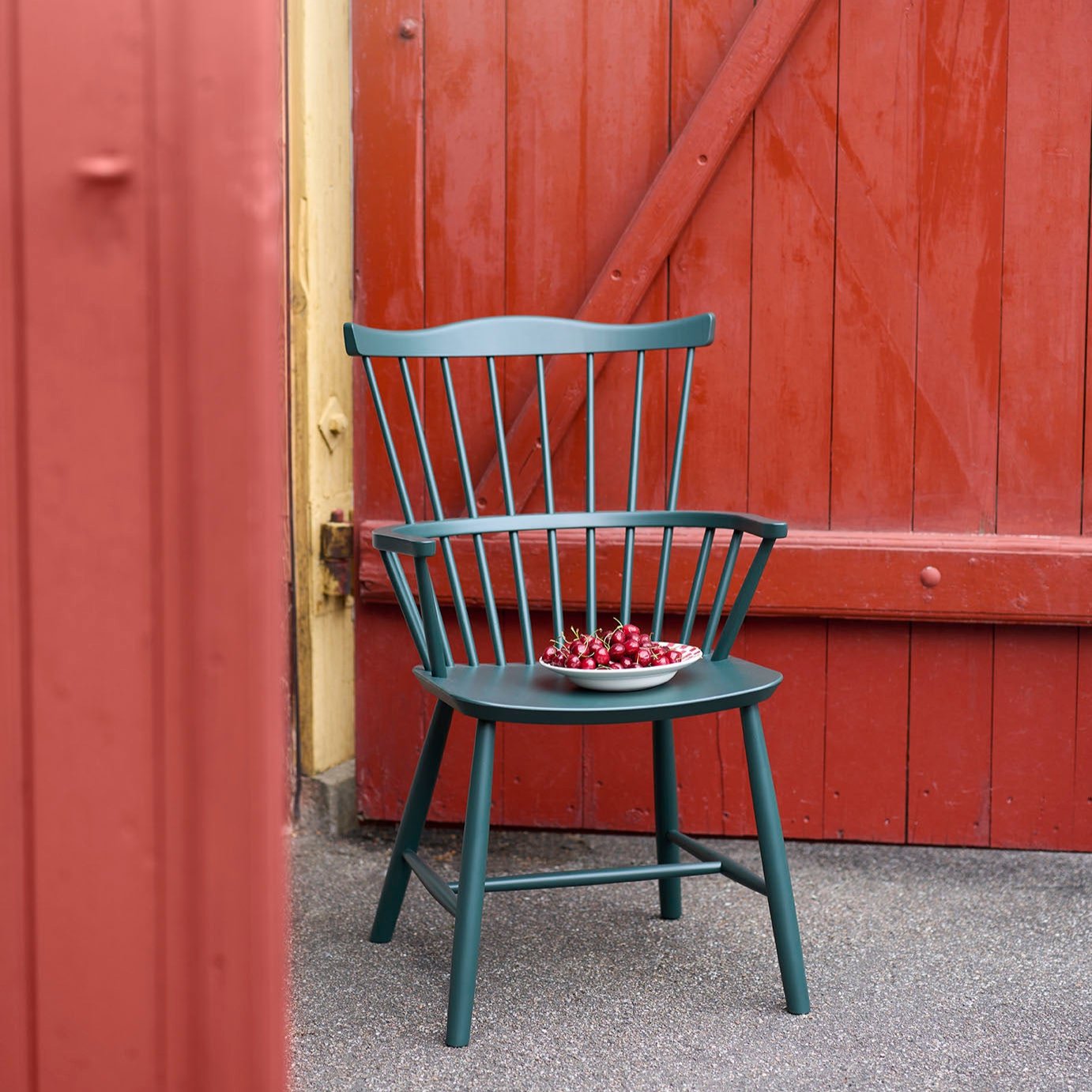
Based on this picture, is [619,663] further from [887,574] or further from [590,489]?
[887,574]

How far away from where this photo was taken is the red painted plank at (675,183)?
215cm

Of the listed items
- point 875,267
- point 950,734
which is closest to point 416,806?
point 950,734

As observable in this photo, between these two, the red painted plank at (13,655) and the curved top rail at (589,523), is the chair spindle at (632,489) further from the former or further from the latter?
the red painted plank at (13,655)

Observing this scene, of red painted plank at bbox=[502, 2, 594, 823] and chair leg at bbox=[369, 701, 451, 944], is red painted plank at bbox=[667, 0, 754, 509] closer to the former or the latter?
red painted plank at bbox=[502, 2, 594, 823]

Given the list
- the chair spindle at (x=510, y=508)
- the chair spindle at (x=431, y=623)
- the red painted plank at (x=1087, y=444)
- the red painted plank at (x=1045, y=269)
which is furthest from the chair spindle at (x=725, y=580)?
the red painted plank at (x=1087, y=444)

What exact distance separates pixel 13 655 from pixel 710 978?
1.37 m

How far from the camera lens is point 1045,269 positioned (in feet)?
7.14

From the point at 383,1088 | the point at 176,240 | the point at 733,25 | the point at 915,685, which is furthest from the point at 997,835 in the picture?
the point at 176,240

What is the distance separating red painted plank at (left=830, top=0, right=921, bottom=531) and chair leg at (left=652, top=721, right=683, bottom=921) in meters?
0.59

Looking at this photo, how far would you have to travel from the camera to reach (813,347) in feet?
7.32

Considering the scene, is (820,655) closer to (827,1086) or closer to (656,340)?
(656,340)

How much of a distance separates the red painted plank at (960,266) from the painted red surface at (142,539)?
178cm

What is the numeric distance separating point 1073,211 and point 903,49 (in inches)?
16.7

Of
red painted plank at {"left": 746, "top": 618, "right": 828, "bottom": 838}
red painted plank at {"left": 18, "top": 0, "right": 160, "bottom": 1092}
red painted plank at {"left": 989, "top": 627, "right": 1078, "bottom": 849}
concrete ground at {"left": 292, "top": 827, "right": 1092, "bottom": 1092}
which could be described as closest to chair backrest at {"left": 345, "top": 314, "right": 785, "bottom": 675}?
red painted plank at {"left": 746, "top": 618, "right": 828, "bottom": 838}
